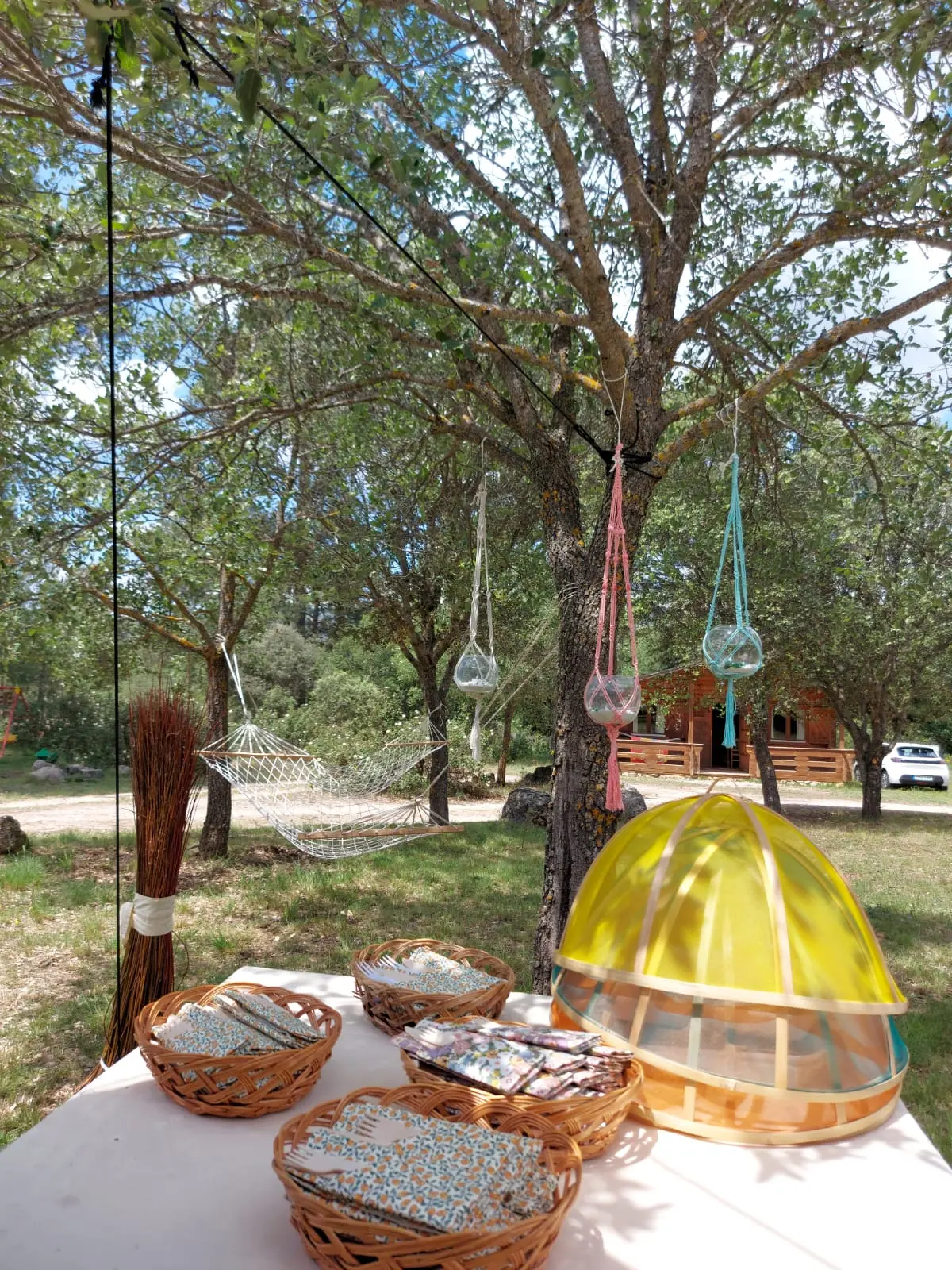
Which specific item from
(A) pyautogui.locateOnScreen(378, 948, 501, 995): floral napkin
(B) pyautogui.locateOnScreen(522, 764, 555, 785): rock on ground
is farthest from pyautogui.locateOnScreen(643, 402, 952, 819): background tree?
(A) pyautogui.locateOnScreen(378, 948, 501, 995): floral napkin

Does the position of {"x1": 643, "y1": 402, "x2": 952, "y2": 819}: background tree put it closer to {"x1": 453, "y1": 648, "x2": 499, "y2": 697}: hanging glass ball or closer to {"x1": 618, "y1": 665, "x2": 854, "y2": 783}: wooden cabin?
{"x1": 618, "y1": 665, "x2": 854, "y2": 783}: wooden cabin

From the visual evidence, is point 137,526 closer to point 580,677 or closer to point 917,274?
point 580,677

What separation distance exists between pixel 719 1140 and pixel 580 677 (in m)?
1.62

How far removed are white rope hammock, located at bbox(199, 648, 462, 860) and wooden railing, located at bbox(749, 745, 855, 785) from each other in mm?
10160

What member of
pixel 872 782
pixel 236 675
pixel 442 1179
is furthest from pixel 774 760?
pixel 442 1179

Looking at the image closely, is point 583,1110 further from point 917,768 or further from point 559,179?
point 917,768

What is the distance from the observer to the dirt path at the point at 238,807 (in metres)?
8.68

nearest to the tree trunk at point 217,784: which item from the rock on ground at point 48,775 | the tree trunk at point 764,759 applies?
the tree trunk at point 764,759

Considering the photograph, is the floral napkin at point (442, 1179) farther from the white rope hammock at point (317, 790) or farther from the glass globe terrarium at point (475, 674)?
the white rope hammock at point (317, 790)

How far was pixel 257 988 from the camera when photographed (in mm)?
2047

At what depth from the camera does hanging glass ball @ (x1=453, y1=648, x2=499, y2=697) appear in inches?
117

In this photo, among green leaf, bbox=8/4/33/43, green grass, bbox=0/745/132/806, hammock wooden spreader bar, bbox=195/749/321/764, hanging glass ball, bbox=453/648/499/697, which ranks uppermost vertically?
green leaf, bbox=8/4/33/43

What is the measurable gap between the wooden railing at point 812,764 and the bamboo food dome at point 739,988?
13442mm

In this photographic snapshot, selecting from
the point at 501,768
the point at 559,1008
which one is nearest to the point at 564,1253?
the point at 559,1008
